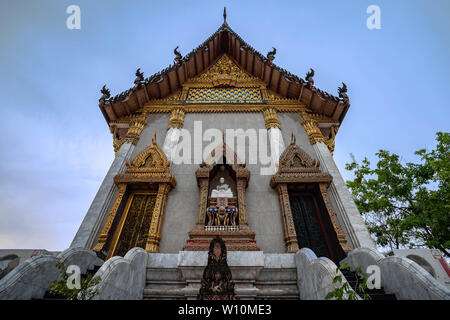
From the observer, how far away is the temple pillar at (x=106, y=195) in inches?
215

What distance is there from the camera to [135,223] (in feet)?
20.2

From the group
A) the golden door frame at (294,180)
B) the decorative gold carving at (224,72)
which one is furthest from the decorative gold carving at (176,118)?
the golden door frame at (294,180)

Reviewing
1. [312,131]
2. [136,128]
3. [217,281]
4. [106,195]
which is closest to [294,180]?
[312,131]

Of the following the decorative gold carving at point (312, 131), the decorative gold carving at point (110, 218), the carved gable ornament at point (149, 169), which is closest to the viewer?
the decorative gold carving at point (110, 218)

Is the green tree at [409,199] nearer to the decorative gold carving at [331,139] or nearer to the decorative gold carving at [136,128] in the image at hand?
the decorative gold carving at [331,139]

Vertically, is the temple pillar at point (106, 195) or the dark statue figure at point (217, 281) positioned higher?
the temple pillar at point (106, 195)

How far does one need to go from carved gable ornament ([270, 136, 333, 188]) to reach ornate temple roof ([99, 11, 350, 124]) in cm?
231

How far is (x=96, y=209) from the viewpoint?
596cm

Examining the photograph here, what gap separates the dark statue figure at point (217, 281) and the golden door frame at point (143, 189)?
8.28ft

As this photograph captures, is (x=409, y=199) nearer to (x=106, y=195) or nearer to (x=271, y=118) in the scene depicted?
(x=271, y=118)

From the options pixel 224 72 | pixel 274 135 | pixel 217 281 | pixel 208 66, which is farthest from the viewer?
pixel 208 66

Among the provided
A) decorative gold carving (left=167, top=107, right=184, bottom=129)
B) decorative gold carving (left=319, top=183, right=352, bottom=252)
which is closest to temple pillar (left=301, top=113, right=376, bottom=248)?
decorative gold carving (left=319, top=183, right=352, bottom=252)

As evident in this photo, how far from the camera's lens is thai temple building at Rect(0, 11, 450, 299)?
12.8 feet

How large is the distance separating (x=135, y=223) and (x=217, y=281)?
12.5 feet
